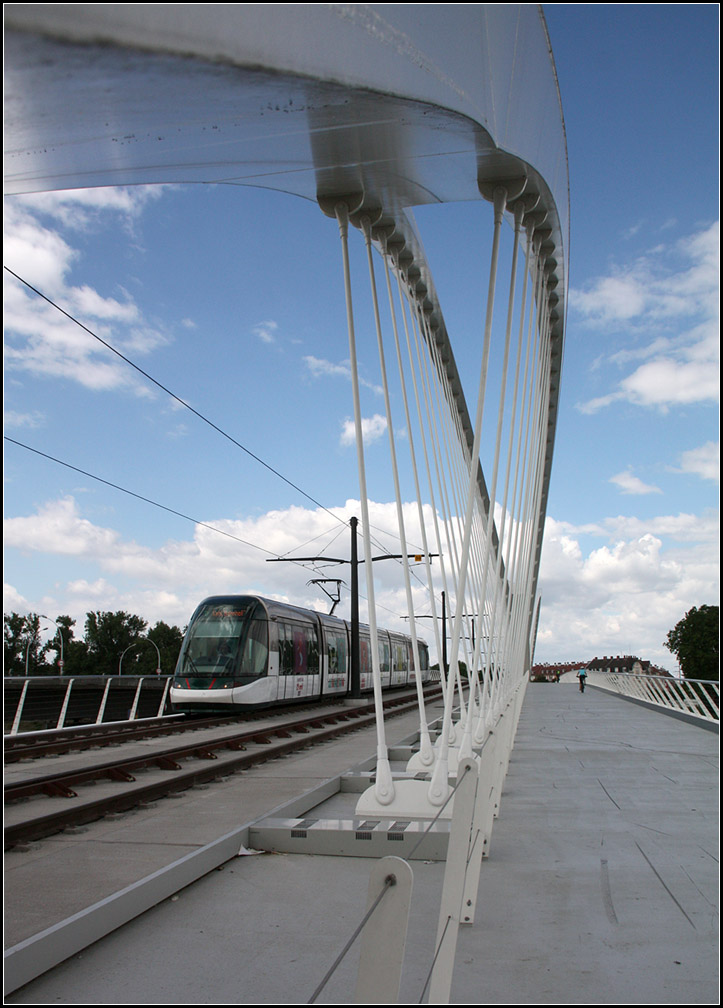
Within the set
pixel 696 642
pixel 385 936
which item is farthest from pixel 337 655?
pixel 696 642

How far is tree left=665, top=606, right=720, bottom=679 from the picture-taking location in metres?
73.6

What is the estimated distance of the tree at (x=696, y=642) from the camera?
241 ft

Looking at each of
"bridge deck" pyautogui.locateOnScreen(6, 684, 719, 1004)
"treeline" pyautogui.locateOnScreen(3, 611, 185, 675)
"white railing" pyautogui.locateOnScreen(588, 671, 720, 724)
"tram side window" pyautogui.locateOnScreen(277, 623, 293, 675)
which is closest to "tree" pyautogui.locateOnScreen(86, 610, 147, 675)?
"treeline" pyautogui.locateOnScreen(3, 611, 185, 675)

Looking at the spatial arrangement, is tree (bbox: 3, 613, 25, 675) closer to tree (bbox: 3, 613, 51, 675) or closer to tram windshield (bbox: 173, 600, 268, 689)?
tree (bbox: 3, 613, 51, 675)

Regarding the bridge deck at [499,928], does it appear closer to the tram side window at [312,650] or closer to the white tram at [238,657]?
the white tram at [238,657]

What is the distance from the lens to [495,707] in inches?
325

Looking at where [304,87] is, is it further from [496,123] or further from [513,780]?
[513,780]

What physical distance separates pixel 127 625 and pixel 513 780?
92.9 meters

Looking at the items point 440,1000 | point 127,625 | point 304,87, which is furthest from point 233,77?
point 127,625

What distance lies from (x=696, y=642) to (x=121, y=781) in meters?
76.7

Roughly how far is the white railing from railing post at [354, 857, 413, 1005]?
34.5 feet

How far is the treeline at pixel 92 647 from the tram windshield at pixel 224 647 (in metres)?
69.2

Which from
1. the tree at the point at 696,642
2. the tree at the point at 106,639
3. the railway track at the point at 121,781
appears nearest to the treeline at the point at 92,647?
the tree at the point at 106,639

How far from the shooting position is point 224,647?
17734mm
